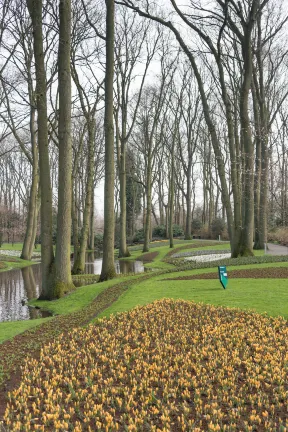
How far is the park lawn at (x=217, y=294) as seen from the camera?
9.59m

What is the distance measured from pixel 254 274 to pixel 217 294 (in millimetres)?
3834

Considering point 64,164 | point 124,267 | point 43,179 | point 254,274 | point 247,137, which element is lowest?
point 124,267

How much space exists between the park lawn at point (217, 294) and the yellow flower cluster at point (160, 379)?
1.22 metres

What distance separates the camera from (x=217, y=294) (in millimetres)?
10961

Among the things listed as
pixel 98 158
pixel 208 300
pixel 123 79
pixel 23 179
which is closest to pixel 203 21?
pixel 123 79

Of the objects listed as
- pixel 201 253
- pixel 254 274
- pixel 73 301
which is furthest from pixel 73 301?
pixel 201 253

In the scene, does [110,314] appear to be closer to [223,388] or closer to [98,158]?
[223,388]

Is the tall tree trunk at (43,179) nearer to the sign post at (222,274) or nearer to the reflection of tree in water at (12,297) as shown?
the reflection of tree in water at (12,297)

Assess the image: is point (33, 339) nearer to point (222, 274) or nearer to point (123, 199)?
point (222, 274)

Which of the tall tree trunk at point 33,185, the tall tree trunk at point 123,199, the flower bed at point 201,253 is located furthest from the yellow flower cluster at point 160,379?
the tall tree trunk at point 33,185

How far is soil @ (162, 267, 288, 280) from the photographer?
1379 centimetres

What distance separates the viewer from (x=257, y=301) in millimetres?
9859

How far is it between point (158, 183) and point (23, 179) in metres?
19.5

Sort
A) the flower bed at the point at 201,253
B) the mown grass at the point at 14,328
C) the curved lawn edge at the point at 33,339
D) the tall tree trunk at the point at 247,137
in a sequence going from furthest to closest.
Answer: the flower bed at the point at 201,253
the tall tree trunk at the point at 247,137
the mown grass at the point at 14,328
the curved lawn edge at the point at 33,339
